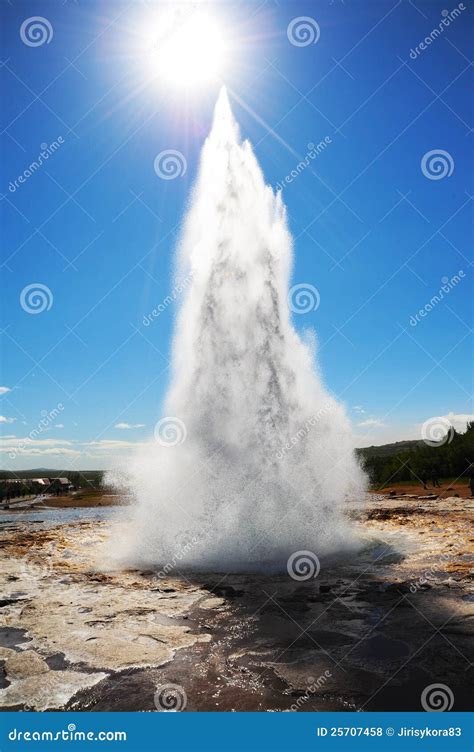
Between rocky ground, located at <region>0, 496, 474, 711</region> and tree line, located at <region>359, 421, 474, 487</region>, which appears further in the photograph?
tree line, located at <region>359, 421, 474, 487</region>

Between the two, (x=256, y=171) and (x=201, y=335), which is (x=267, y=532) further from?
(x=256, y=171)

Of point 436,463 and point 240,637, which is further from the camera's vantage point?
point 436,463

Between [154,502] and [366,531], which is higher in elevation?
[366,531]

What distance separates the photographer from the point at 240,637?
10.1m

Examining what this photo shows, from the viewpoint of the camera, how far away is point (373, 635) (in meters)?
10.0

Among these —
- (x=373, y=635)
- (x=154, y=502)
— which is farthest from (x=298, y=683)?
(x=154, y=502)

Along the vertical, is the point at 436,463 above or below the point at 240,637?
above

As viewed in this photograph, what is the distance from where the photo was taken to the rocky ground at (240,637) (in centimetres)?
753

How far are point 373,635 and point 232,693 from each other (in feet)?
13.2

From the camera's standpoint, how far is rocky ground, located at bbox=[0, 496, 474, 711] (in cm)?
753

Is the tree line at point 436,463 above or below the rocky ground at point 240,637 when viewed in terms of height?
above

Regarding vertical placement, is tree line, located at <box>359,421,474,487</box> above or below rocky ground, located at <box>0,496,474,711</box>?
above

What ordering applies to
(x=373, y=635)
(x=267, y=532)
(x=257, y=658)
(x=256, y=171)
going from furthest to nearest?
(x=256, y=171), (x=267, y=532), (x=373, y=635), (x=257, y=658)

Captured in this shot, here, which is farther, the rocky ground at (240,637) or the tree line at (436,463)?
the tree line at (436,463)
